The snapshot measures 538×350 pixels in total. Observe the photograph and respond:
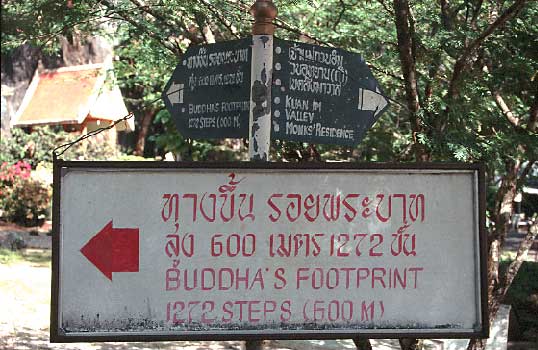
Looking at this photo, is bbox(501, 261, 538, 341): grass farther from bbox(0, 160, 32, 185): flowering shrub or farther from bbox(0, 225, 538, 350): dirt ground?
bbox(0, 160, 32, 185): flowering shrub

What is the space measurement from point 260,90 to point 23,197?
51.6 feet

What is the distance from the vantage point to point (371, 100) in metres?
A: 3.35

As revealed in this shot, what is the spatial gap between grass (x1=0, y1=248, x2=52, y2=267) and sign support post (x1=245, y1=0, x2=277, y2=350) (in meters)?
10.3

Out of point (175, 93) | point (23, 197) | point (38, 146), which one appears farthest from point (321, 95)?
point (38, 146)

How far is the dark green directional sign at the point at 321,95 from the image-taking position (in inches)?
126

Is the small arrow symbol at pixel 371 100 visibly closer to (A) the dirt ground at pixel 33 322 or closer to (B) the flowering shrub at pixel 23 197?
(A) the dirt ground at pixel 33 322

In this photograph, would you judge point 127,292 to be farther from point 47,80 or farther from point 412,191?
point 47,80

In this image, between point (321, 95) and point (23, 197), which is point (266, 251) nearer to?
point (321, 95)

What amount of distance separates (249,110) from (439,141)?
1.33 metres

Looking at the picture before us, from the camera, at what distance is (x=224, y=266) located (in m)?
3.00

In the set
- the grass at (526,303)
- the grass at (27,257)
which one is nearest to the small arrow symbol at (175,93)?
the grass at (526,303)

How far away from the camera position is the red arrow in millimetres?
2947

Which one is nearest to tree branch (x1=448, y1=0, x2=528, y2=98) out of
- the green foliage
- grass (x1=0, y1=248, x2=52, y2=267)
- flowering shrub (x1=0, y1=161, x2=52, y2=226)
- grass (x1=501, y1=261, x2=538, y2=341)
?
grass (x1=501, y1=261, x2=538, y2=341)

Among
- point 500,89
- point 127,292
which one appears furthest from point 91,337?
point 500,89
